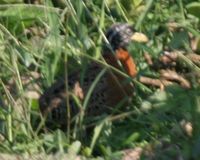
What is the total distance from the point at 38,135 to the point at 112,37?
3.27ft

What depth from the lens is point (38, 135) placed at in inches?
206

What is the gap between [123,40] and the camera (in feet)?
19.6

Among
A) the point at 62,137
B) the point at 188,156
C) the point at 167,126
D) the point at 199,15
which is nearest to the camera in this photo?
the point at 188,156

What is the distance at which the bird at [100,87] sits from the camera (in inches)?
220

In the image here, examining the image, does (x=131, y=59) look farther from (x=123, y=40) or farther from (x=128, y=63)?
(x=123, y=40)

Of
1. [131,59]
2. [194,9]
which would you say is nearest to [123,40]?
[131,59]

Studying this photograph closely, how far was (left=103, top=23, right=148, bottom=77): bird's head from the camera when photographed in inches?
220

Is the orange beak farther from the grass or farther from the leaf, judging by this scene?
the leaf

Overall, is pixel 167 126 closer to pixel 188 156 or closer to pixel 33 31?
pixel 188 156

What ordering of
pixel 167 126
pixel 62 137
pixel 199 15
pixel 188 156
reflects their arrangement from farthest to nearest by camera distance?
pixel 199 15 < pixel 62 137 < pixel 167 126 < pixel 188 156

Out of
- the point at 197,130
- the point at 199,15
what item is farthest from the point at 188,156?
the point at 199,15

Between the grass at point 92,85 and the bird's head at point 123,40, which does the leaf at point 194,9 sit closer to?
the grass at point 92,85

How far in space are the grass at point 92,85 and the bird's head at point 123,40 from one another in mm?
52

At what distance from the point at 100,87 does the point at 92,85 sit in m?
1.09
